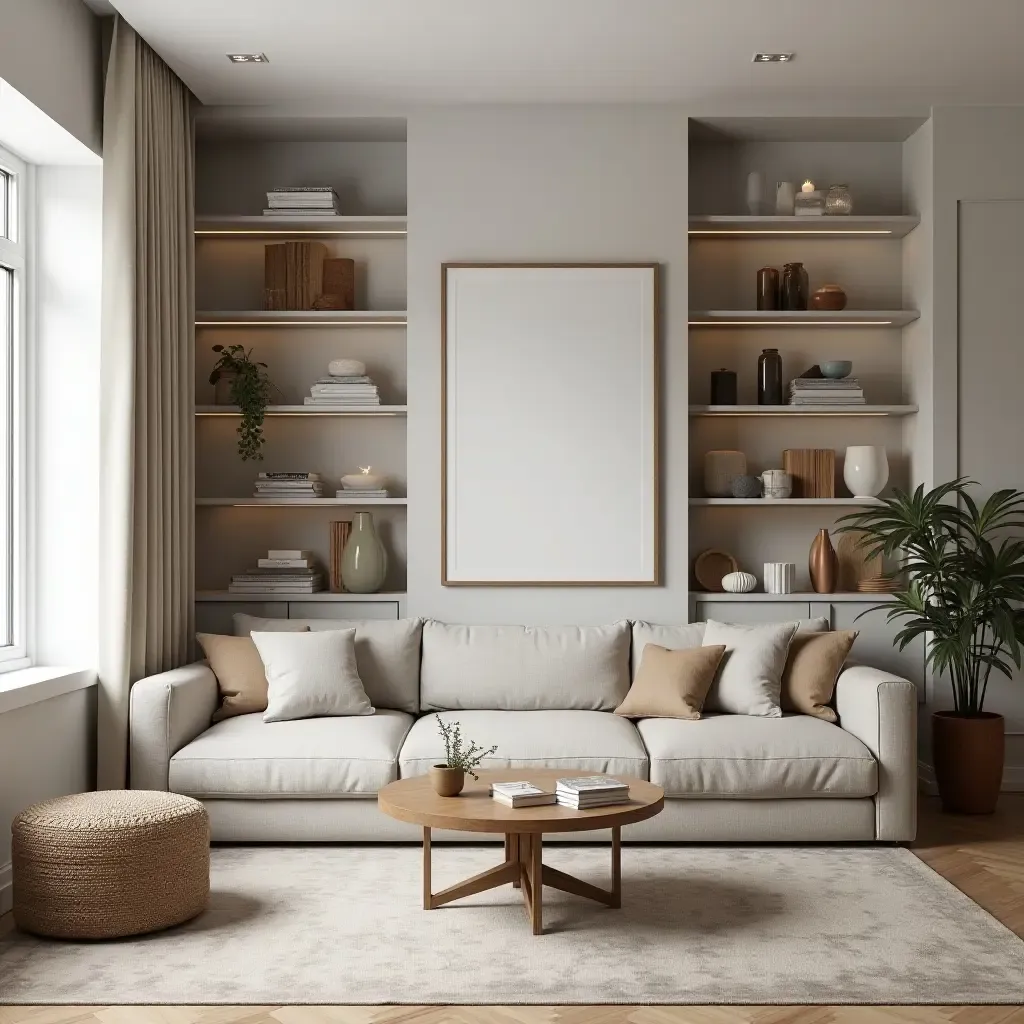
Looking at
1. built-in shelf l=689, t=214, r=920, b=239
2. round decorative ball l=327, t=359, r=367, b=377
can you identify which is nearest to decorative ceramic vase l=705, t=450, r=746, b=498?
built-in shelf l=689, t=214, r=920, b=239

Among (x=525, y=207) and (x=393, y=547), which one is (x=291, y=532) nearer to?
(x=393, y=547)

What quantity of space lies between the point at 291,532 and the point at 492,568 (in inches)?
42.1

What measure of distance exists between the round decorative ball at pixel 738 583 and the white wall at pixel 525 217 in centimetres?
49

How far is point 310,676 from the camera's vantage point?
4480mm

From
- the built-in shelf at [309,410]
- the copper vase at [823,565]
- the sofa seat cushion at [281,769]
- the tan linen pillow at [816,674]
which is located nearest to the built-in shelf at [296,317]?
the built-in shelf at [309,410]

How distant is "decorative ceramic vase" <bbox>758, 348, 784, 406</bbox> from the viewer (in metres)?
5.32

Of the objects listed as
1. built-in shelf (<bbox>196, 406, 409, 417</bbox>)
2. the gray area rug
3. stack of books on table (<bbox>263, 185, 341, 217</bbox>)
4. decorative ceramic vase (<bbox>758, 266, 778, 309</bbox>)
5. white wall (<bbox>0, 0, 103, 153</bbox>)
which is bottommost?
the gray area rug

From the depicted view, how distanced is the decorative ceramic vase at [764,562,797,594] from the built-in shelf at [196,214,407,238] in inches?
92.0

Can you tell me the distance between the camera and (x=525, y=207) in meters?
5.16

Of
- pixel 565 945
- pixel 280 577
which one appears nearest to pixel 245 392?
pixel 280 577

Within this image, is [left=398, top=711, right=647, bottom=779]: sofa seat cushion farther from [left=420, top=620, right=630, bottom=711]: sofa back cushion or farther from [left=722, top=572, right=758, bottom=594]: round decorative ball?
[left=722, top=572, right=758, bottom=594]: round decorative ball

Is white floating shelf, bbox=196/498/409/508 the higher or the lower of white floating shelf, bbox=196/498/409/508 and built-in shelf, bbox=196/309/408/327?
the lower

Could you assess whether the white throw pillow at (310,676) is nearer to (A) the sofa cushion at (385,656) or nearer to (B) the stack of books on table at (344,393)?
(A) the sofa cushion at (385,656)

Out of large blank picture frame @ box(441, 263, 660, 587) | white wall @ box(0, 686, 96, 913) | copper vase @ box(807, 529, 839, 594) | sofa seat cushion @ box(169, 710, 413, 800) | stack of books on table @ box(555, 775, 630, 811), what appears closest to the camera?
stack of books on table @ box(555, 775, 630, 811)
